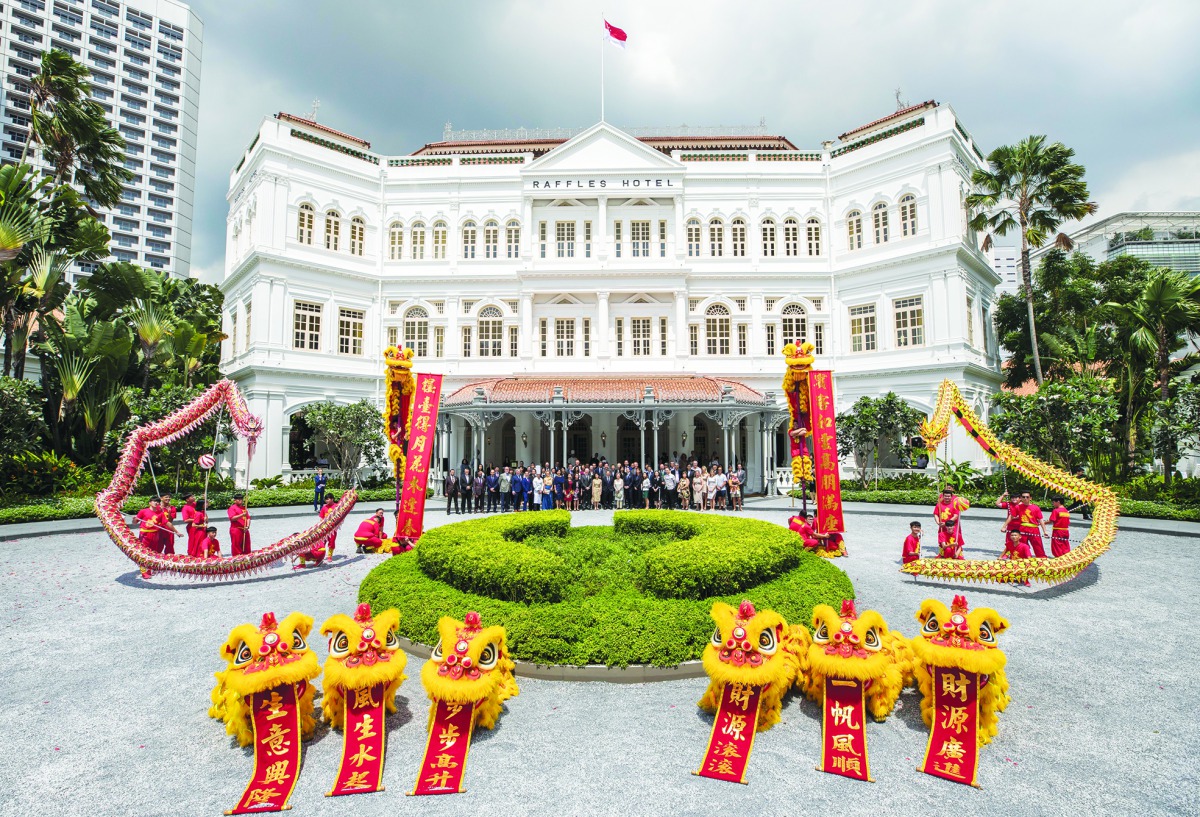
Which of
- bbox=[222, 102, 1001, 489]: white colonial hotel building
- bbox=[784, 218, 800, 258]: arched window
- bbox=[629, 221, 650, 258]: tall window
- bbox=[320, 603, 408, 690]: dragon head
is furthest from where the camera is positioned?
bbox=[784, 218, 800, 258]: arched window

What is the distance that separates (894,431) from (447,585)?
1642cm

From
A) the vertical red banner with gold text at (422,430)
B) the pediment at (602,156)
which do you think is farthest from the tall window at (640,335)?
the vertical red banner with gold text at (422,430)

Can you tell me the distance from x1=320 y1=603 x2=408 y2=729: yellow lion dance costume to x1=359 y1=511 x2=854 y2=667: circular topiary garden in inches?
52.0

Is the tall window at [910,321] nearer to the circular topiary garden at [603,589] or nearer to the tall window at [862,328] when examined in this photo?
the tall window at [862,328]

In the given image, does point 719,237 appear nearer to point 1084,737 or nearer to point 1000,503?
point 1000,503

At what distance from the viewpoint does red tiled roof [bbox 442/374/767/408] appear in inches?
768

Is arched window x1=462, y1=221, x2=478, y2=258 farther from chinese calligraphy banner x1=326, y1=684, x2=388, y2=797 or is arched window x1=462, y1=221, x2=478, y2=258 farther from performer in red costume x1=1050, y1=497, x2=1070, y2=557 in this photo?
chinese calligraphy banner x1=326, y1=684, x2=388, y2=797

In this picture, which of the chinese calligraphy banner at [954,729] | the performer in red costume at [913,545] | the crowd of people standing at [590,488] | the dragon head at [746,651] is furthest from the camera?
the crowd of people standing at [590,488]

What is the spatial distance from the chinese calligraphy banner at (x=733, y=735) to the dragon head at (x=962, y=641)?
134 centimetres

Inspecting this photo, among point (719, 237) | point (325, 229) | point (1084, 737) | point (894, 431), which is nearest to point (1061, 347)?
point (894, 431)

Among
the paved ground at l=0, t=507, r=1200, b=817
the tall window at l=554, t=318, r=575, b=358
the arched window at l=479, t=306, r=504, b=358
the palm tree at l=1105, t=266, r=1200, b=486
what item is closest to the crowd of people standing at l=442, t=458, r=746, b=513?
the tall window at l=554, t=318, r=575, b=358

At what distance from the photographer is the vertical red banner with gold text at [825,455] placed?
33.7 ft

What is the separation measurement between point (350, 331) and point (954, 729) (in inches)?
979

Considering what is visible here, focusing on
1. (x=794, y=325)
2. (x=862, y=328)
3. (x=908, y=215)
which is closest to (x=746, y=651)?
(x=794, y=325)
